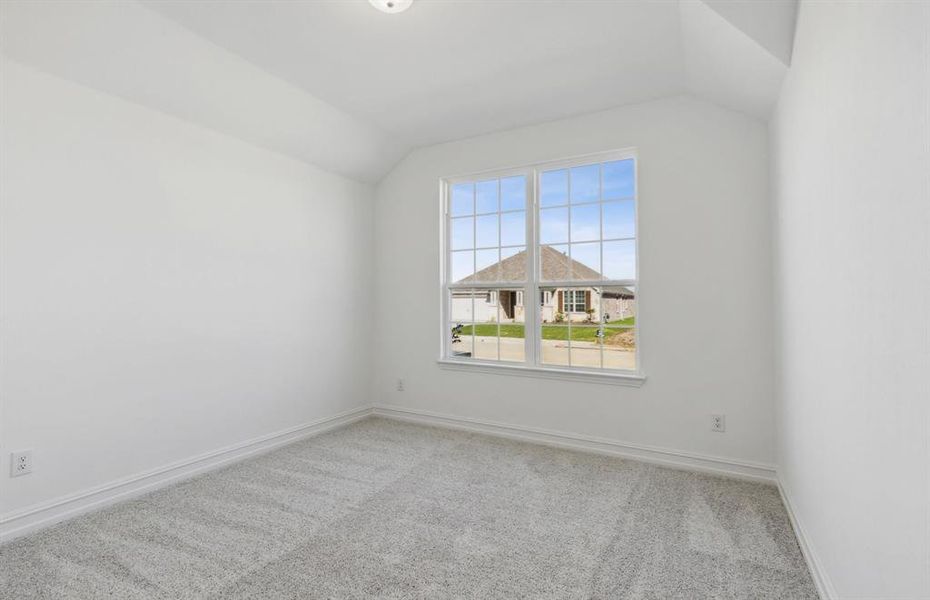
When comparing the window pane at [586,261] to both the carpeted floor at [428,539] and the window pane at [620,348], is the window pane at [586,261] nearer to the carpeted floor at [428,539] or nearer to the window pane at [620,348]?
the window pane at [620,348]

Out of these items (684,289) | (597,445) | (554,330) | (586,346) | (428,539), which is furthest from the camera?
(554,330)

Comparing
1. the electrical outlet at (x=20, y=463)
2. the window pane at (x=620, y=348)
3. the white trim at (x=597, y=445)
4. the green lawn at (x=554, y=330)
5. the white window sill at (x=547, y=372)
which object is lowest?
the white trim at (x=597, y=445)

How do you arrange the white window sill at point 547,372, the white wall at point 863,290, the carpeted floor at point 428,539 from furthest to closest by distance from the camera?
the white window sill at point 547,372, the carpeted floor at point 428,539, the white wall at point 863,290

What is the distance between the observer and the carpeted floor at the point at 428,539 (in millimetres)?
1824

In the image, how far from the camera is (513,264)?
3939 millimetres

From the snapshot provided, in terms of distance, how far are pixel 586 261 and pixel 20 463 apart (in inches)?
145

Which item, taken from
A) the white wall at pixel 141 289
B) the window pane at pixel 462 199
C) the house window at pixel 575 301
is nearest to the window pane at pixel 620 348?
the house window at pixel 575 301

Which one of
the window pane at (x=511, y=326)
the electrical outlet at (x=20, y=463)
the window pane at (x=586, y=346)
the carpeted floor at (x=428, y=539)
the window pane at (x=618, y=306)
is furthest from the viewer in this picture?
the window pane at (x=511, y=326)

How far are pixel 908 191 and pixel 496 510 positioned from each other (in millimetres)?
2221

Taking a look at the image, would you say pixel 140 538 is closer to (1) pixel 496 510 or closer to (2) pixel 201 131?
(1) pixel 496 510

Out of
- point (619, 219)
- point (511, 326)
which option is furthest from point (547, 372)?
point (619, 219)

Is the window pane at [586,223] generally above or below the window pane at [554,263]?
above

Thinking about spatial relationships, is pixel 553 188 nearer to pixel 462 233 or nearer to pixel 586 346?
pixel 462 233

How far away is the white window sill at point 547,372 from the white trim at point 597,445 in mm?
440
